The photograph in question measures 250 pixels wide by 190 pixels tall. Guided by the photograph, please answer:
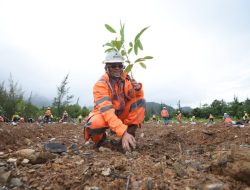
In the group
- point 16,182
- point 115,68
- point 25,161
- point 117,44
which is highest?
point 115,68

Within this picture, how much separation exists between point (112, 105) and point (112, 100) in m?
0.36

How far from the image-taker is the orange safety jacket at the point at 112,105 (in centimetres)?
390

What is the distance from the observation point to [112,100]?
14.3ft

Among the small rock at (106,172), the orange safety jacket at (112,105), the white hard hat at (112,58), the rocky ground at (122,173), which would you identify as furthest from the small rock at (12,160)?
the white hard hat at (112,58)

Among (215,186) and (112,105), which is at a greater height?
(112,105)

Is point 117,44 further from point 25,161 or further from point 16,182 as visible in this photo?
point 25,161

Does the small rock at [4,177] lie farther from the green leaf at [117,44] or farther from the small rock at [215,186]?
the small rock at [215,186]

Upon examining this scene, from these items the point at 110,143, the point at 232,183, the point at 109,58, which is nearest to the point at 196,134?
the point at 110,143

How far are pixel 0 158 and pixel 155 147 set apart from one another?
204 centimetres

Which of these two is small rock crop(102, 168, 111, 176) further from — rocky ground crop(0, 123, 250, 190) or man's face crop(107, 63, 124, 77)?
man's face crop(107, 63, 124, 77)

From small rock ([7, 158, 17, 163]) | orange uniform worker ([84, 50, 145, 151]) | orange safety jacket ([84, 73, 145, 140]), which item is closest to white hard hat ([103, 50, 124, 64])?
orange uniform worker ([84, 50, 145, 151])

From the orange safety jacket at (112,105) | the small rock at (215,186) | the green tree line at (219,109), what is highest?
the green tree line at (219,109)

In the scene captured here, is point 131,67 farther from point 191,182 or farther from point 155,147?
point 155,147

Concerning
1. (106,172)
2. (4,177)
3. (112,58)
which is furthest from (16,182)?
(112,58)
